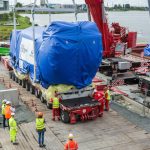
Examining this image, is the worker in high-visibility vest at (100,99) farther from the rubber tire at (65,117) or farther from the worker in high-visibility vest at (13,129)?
the worker in high-visibility vest at (13,129)

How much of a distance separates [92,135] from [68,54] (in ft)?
12.1

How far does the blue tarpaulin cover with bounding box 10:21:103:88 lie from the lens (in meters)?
15.8

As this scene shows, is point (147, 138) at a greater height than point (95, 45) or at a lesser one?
lesser

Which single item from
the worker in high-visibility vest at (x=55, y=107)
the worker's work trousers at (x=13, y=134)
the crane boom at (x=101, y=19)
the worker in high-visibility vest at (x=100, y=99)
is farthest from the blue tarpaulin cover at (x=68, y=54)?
the crane boom at (x=101, y=19)

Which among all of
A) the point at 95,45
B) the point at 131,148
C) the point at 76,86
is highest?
the point at 95,45

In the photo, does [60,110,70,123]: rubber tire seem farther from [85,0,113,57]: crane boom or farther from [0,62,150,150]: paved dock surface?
[85,0,113,57]: crane boom

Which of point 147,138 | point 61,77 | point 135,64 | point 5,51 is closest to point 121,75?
point 135,64

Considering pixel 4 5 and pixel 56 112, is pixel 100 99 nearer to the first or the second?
pixel 56 112

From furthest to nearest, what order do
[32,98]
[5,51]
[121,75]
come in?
[5,51] → [121,75] → [32,98]

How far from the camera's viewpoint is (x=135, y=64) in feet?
79.7

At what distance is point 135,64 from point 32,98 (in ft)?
26.5

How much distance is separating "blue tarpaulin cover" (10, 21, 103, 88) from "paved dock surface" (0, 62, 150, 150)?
77.4 inches

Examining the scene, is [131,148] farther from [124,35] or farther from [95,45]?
[124,35]

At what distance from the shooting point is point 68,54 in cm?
1577
